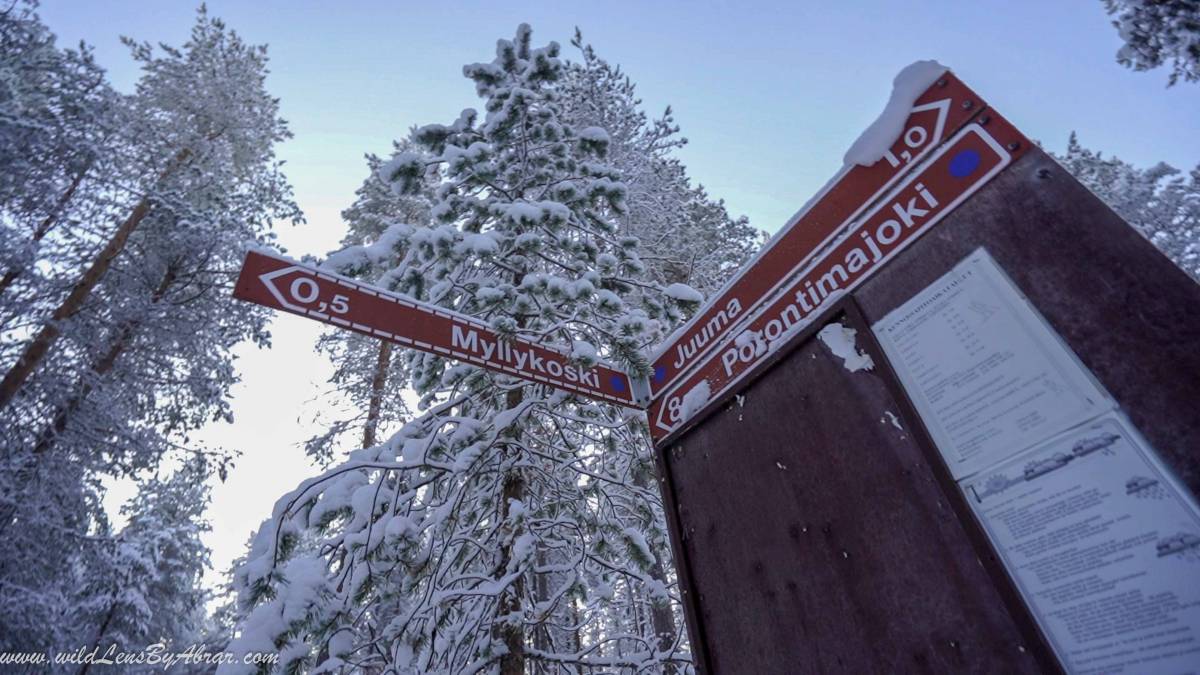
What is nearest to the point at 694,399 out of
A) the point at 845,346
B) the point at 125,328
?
the point at 845,346

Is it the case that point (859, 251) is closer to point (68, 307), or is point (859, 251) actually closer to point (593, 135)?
point (593, 135)

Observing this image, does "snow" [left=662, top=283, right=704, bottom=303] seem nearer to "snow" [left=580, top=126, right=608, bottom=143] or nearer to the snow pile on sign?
"snow" [left=580, top=126, right=608, bottom=143]

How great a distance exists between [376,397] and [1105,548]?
1157 centimetres

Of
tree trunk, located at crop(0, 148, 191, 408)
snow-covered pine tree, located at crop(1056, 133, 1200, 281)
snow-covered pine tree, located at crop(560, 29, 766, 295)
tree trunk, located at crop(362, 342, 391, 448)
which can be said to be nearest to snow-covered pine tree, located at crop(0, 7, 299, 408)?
tree trunk, located at crop(0, 148, 191, 408)

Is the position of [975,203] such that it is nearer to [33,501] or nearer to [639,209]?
[639,209]

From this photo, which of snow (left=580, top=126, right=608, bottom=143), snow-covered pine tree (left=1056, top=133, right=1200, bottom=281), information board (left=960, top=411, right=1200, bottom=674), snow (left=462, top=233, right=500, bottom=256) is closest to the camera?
information board (left=960, top=411, right=1200, bottom=674)

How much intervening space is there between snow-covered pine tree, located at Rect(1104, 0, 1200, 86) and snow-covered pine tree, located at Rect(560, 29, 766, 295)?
6.55m

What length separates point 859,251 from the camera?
7.25 ft

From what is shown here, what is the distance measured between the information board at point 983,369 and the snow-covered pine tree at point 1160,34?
32.6 ft

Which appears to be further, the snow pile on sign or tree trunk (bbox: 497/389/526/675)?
tree trunk (bbox: 497/389/526/675)

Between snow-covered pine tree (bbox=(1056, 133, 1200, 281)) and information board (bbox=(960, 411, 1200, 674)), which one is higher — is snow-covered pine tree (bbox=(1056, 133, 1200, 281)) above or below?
above

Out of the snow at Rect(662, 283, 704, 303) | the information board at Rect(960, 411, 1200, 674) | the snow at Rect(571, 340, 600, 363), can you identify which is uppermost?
the snow at Rect(662, 283, 704, 303)

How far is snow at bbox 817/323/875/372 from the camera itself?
2.09 meters

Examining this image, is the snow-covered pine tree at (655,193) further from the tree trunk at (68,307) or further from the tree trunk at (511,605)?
the tree trunk at (68,307)
